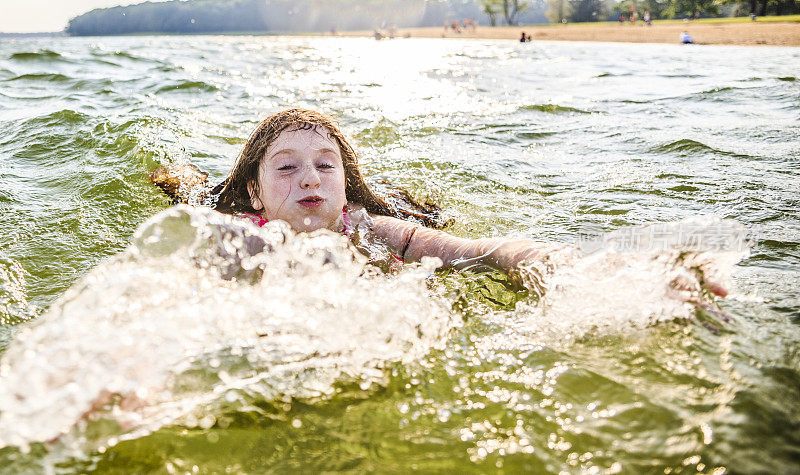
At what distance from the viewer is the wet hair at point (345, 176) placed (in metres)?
3.28

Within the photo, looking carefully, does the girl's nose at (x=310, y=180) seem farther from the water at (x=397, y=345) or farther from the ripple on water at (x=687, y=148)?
the ripple on water at (x=687, y=148)

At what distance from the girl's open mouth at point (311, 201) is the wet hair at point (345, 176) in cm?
44

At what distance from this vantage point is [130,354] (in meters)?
1.74

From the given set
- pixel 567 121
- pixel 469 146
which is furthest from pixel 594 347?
pixel 567 121

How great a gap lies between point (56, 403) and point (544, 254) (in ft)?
6.56

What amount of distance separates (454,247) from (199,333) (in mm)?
1477

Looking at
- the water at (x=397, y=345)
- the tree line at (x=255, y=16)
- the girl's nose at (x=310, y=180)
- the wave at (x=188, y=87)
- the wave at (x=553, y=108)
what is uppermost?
the tree line at (x=255, y=16)

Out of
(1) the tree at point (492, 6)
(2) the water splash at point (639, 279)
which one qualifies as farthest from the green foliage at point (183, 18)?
(2) the water splash at point (639, 279)

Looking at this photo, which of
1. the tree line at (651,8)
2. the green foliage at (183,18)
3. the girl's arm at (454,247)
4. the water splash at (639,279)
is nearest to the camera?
the water splash at (639,279)

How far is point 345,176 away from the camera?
12.2 feet

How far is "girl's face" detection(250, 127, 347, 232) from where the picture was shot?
301 cm

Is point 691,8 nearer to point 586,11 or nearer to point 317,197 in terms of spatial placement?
point 586,11

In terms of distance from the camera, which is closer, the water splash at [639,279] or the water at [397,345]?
the water at [397,345]

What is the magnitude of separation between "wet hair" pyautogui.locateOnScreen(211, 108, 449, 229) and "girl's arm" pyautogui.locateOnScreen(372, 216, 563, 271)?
0.31 metres
